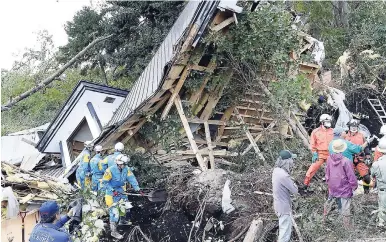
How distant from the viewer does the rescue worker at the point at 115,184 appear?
725 cm

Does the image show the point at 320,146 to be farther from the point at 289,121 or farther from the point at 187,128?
the point at 187,128

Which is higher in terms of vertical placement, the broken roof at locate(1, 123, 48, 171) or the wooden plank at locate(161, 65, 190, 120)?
the broken roof at locate(1, 123, 48, 171)

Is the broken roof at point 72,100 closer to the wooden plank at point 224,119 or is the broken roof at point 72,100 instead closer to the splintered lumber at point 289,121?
the wooden plank at point 224,119

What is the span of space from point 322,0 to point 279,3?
1092 cm

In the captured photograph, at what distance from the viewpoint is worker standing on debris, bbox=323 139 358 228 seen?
19.1 feet

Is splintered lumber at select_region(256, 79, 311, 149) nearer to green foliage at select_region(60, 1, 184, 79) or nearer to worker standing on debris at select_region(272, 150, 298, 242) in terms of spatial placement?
worker standing on debris at select_region(272, 150, 298, 242)

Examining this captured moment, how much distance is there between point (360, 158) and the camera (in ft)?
23.0

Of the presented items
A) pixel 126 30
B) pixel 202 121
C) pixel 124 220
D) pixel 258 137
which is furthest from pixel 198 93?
pixel 126 30

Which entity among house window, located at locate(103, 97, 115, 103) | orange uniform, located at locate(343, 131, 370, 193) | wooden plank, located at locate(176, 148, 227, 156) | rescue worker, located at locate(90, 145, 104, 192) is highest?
house window, located at locate(103, 97, 115, 103)

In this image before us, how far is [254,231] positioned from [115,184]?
2.57 metres

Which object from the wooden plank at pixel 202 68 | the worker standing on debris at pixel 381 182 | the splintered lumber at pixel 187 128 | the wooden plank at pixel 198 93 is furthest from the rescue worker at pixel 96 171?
the worker standing on debris at pixel 381 182

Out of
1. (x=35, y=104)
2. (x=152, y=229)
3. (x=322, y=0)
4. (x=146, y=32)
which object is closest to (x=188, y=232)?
(x=152, y=229)

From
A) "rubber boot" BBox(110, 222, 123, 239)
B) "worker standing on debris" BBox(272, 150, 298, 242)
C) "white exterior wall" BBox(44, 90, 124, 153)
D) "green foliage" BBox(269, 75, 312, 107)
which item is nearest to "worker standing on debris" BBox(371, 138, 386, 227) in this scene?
"worker standing on debris" BBox(272, 150, 298, 242)

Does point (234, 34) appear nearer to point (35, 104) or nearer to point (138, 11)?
point (138, 11)
